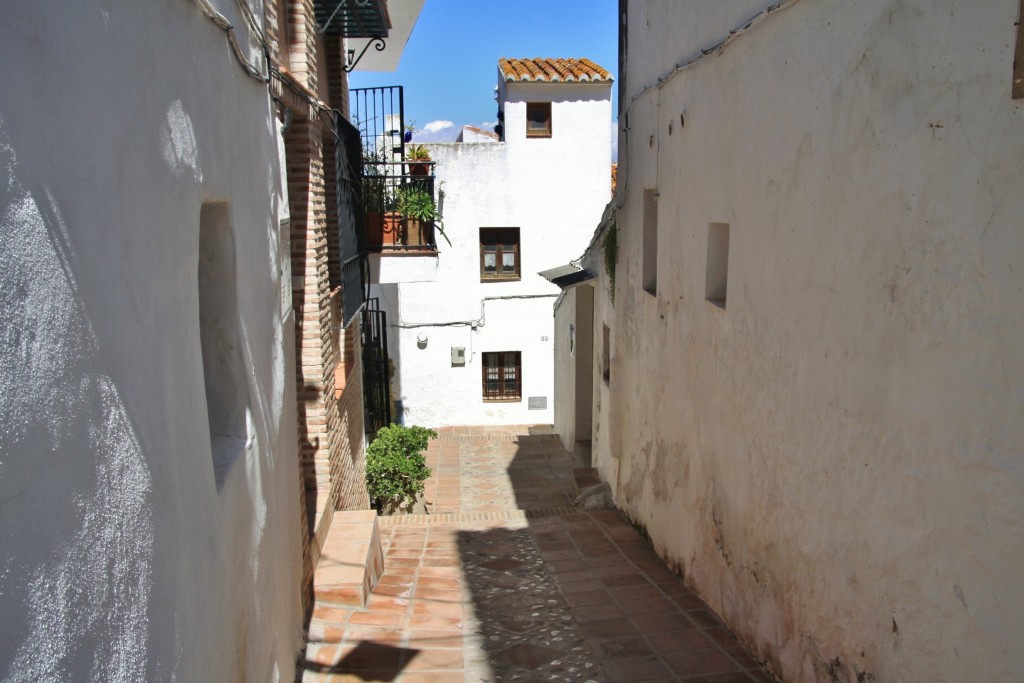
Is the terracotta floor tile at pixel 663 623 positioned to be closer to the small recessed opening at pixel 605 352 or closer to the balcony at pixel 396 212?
the small recessed opening at pixel 605 352

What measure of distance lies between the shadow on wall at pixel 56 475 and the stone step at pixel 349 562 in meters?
3.85

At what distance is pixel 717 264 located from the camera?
248 inches

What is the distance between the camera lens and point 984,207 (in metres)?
2.95

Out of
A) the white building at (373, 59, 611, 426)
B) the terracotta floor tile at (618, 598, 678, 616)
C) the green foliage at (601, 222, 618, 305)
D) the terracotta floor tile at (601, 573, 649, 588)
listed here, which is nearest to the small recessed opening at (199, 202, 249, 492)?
the terracotta floor tile at (618, 598, 678, 616)

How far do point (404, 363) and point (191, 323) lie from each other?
15.7 metres

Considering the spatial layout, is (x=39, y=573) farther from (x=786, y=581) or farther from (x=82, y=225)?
(x=786, y=581)

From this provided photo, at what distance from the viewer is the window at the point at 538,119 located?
18.5 meters

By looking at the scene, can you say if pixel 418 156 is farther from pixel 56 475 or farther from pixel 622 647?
pixel 56 475

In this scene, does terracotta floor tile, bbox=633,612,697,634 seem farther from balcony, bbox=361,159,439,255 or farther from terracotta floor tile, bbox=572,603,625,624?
balcony, bbox=361,159,439,255

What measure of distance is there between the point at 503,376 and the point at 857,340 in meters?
15.5

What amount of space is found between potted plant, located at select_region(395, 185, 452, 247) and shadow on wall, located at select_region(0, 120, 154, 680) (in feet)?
30.0

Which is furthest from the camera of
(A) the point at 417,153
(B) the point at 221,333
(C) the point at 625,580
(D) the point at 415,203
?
(A) the point at 417,153

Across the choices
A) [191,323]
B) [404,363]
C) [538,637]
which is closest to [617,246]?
[538,637]

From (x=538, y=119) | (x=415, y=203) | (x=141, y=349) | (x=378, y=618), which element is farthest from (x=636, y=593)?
(x=538, y=119)
